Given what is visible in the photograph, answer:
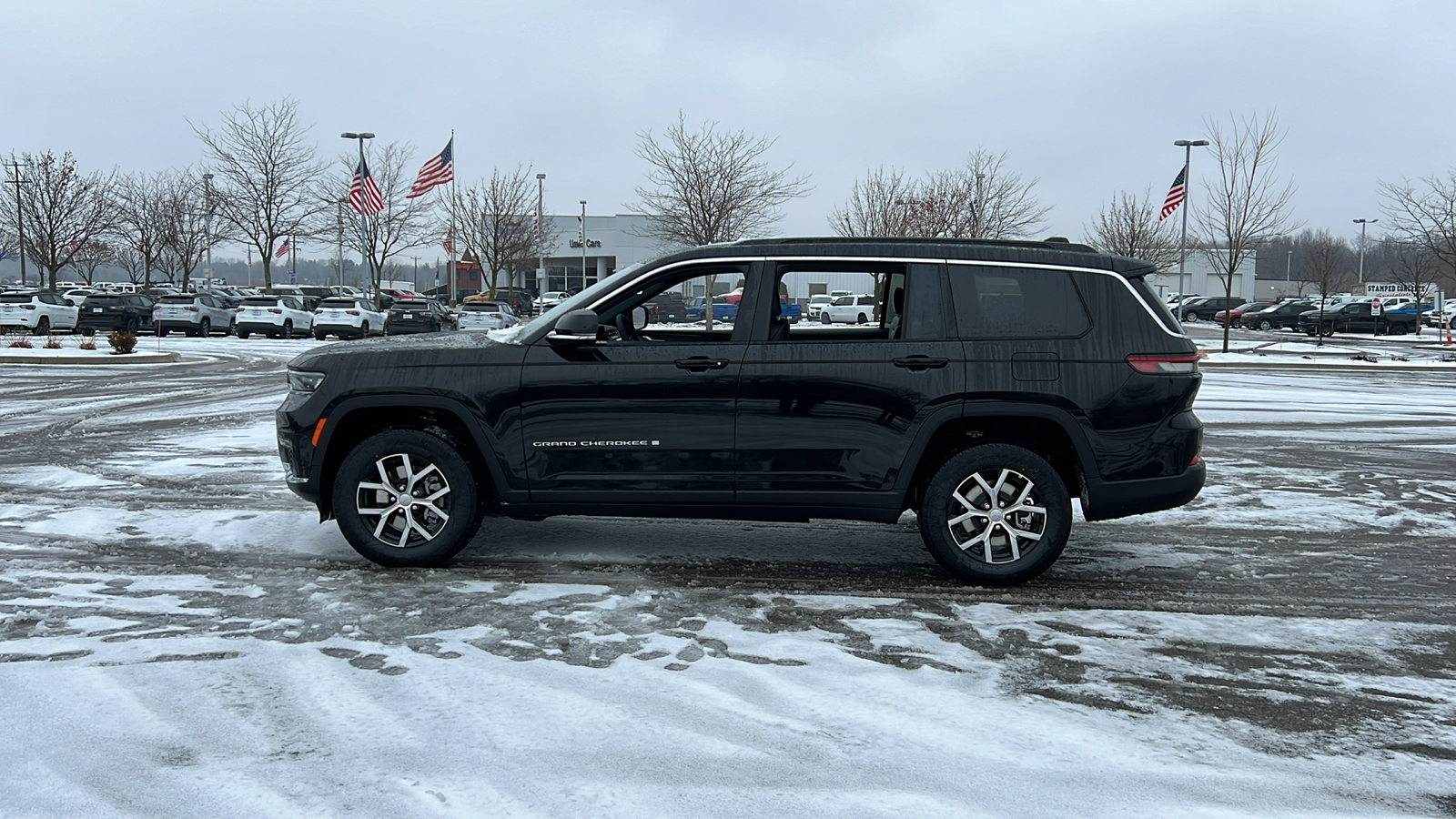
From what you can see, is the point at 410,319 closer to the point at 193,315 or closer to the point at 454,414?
the point at 193,315

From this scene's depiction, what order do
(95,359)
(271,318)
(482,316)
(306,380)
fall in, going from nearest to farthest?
(306,380)
(95,359)
(271,318)
(482,316)

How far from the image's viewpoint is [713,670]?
4.52 m

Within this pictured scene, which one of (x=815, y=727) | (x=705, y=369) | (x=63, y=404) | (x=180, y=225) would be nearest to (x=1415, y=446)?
(x=705, y=369)

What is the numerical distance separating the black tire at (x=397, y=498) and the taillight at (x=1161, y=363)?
3.58 meters

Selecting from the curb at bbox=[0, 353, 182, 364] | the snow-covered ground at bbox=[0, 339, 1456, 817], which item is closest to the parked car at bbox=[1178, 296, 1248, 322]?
the curb at bbox=[0, 353, 182, 364]

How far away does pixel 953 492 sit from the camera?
5773 mm

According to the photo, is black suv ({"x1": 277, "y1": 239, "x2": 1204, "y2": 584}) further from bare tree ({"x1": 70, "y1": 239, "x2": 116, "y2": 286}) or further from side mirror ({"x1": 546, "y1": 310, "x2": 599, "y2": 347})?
bare tree ({"x1": 70, "y1": 239, "x2": 116, "y2": 286})

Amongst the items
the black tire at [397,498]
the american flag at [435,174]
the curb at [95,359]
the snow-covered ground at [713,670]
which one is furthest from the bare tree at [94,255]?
the black tire at [397,498]

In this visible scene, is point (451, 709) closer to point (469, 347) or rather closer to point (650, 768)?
point (650, 768)

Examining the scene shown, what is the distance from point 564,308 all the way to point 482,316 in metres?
32.9

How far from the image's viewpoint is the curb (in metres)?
22.5

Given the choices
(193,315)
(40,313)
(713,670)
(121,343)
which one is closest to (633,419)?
(713,670)

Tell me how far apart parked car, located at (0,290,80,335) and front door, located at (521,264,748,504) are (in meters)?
35.9

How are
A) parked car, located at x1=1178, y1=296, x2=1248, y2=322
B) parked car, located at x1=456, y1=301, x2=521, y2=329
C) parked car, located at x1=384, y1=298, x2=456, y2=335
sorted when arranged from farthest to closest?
1. parked car, located at x1=1178, y1=296, x2=1248, y2=322
2. parked car, located at x1=384, y1=298, x2=456, y2=335
3. parked car, located at x1=456, y1=301, x2=521, y2=329
